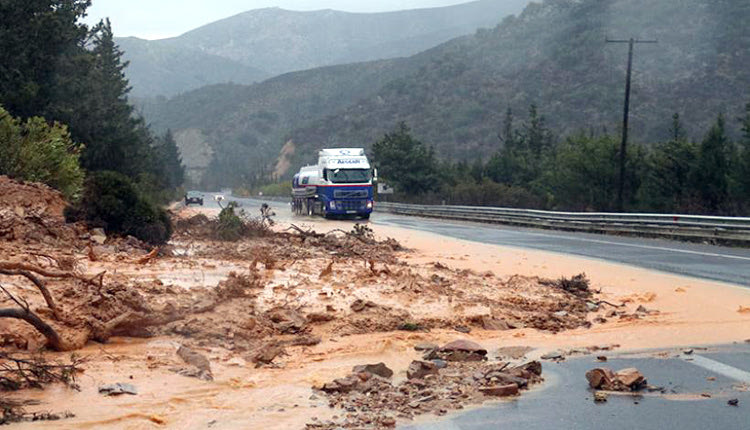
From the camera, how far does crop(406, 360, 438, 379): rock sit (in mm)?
8211

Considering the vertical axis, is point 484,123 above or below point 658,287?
above

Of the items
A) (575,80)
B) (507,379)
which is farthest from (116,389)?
(575,80)

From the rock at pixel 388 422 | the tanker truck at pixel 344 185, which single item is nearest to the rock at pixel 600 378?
the rock at pixel 388 422

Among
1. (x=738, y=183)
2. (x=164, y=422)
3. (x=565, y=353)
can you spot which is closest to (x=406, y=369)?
(x=565, y=353)

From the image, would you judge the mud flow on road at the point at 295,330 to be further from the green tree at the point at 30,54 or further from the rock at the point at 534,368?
the green tree at the point at 30,54

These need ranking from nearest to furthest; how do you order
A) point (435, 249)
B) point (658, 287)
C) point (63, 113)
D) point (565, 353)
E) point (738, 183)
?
point (565, 353), point (658, 287), point (435, 249), point (63, 113), point (738, 183)

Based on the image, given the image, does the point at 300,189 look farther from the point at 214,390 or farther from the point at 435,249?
the point at 214,390

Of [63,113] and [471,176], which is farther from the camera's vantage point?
[471,176]

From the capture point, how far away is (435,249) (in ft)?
82.0

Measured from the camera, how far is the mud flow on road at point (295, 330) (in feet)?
23.7

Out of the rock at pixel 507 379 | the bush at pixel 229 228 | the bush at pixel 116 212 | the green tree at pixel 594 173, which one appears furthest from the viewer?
the green tree at pixel 594 173

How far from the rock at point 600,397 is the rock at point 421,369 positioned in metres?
1.57

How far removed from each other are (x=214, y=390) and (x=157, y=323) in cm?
233

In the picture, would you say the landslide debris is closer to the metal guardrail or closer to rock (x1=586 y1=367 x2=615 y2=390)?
rock (x1=586 y1=367 x2=615 y2=390)
